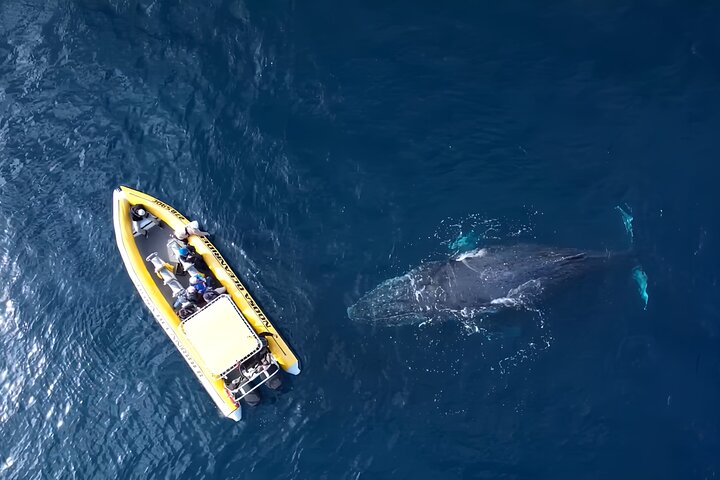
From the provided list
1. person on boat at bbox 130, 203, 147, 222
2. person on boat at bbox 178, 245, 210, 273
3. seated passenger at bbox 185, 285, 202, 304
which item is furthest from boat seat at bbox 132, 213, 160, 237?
seated passenger at bbox 185, 285, 202, 304

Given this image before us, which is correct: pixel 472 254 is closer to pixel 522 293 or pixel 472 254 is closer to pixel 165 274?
pixel 522 293

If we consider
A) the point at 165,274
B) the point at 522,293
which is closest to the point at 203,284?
the point at 165,274

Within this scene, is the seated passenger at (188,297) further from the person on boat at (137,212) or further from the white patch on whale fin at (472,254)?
the white patch on whale fin at (472,254)

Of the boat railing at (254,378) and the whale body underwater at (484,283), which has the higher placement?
the boat railing at (254,378)

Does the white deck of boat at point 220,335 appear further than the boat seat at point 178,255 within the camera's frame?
No

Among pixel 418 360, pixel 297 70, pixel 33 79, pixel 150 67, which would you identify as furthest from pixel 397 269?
pixel 33 79

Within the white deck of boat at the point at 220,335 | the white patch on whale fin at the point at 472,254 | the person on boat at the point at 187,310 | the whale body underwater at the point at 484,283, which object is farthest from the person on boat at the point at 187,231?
the white patch on whale fin at the point at 472,254

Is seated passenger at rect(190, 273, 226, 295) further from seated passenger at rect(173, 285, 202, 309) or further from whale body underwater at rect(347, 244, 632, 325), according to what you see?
whale body underwater at rect(347, 244, 632, 325)
